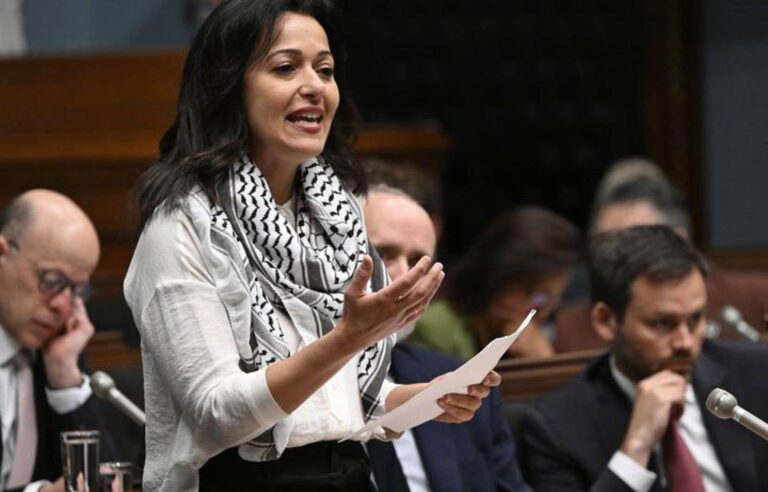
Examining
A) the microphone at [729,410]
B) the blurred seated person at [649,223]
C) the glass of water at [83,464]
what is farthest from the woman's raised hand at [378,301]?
the blurred seated person at [649,223]

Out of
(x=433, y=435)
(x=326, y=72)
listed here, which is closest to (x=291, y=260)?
(x=326, y=72)

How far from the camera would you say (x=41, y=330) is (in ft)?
13.1

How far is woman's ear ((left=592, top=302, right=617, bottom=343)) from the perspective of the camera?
4.01 meters

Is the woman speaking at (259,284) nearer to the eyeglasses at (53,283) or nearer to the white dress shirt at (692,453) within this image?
the white dress shirt at (692,453)

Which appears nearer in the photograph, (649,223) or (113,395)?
(113,395)

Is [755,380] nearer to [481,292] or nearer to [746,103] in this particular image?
[481,292]

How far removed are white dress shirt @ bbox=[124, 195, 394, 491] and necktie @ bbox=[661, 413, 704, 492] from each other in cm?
131

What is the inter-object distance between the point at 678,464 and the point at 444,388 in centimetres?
132

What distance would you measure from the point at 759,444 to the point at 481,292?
5.29ft

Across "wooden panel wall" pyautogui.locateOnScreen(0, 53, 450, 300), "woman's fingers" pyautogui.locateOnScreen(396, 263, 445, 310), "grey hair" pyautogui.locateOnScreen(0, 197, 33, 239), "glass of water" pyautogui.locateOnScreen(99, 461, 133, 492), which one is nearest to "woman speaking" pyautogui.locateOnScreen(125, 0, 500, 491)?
"woman's fingers" pyautogui.locateOnScreen(396, 263, 445, 310)

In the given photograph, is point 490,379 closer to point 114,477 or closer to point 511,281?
point 114,477

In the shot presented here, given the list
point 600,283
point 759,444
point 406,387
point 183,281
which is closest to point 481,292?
point 600,283

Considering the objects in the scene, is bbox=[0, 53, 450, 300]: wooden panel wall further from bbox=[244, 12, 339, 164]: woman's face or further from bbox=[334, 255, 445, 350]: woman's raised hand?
bbox=[334, 255, 445, 350]: woman's raised hand

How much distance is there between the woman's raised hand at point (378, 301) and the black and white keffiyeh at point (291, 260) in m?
0.22
